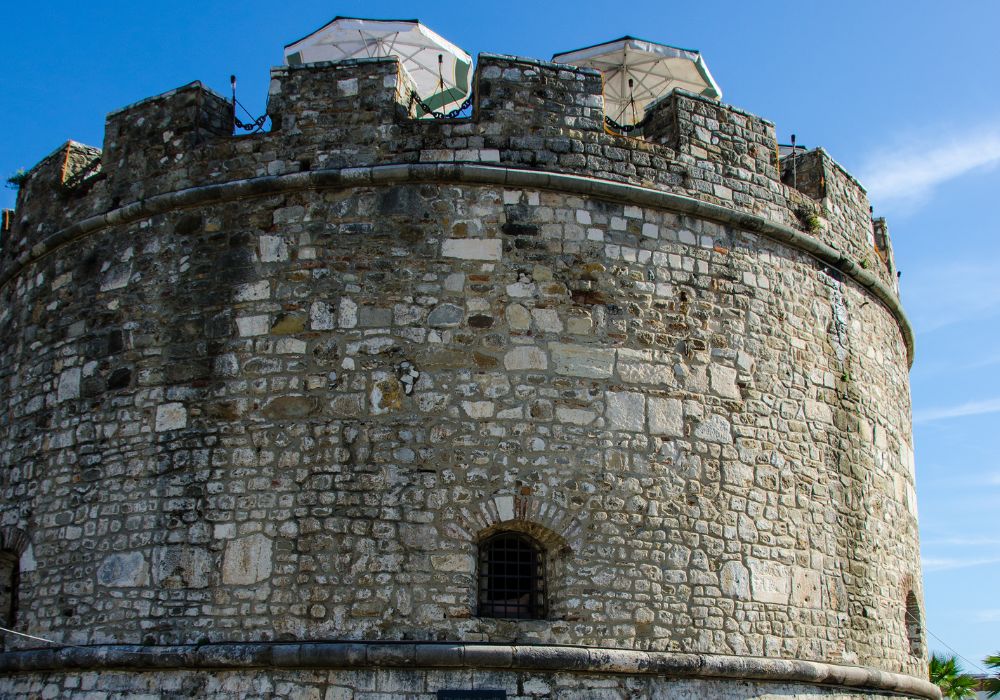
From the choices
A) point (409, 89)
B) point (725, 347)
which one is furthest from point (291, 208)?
point (725, 347)

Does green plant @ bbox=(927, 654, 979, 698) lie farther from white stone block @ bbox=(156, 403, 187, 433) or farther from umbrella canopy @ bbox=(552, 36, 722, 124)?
white stone block @ bbox=(156, 403, 187, 433)

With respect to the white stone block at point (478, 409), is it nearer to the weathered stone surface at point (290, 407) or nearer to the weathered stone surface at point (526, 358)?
the weathered stone surface at point (526, 358)

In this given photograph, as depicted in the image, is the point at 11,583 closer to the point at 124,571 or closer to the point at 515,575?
the point at 124,571

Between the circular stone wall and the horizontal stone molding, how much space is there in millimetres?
71

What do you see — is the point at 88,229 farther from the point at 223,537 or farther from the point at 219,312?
the point at 223,537

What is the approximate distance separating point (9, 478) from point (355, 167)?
12.6 ft

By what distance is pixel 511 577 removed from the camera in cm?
775

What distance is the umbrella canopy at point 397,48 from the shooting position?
1262cm

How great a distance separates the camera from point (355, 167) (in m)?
8.44

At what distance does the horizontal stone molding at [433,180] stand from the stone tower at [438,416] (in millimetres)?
25

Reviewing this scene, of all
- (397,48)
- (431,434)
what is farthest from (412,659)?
(397,48)

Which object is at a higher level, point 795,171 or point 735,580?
point 795,171

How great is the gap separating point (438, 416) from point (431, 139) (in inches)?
87.9

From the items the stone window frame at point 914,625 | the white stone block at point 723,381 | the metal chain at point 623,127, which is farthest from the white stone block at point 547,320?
the stone window frame at point 914,625
